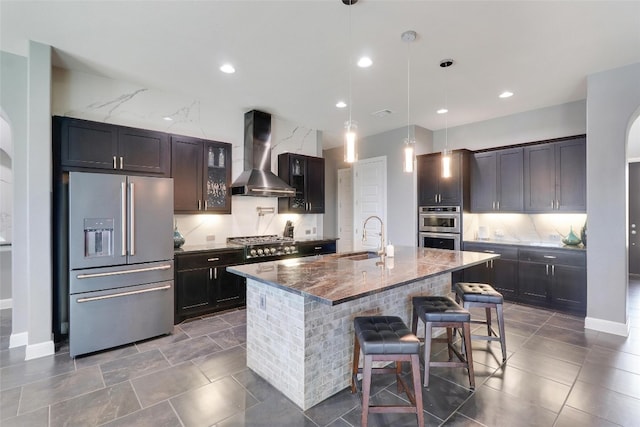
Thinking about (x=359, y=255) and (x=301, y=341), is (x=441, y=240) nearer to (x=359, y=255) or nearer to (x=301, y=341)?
(x=359, y=255)

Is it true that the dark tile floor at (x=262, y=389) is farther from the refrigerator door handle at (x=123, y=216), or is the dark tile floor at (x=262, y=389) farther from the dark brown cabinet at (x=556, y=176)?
the dark brown cabinet at (x=556, y=176)

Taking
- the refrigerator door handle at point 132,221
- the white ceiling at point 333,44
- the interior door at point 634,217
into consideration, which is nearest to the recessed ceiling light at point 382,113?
the white ceiling at point 333,44

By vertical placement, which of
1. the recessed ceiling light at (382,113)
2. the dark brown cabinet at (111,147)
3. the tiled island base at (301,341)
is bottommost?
the tiled island base at (301,341)

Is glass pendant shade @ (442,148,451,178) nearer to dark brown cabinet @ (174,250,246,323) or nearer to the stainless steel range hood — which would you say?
the stainless steel range hood

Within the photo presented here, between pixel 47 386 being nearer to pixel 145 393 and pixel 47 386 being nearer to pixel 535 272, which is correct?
pixel 145 393

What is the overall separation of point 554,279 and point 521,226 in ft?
3.69

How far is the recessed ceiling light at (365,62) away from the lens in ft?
10.4

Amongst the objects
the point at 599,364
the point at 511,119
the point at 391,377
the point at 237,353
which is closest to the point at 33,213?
the point at 237,353

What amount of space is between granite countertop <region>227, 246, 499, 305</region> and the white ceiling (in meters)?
2.08

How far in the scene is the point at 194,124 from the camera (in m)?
4.38

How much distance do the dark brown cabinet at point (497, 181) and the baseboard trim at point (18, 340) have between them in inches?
244

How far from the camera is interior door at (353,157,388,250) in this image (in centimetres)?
604

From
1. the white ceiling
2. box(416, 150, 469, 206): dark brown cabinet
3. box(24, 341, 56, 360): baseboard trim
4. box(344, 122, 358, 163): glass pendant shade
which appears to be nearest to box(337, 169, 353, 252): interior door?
box(416, 150, 469, 206): dark brown cabinet

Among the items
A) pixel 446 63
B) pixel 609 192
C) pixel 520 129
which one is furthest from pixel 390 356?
pixel 520 129
